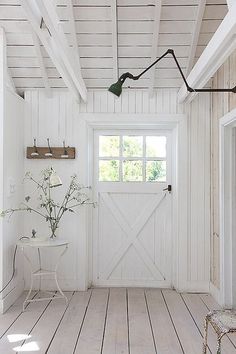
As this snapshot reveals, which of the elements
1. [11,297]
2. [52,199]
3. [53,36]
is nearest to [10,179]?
[52,199]

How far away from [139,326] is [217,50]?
2580 millimetres

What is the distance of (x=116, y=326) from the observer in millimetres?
4363

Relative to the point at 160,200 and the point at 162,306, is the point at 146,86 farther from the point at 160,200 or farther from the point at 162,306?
the point at 162,306

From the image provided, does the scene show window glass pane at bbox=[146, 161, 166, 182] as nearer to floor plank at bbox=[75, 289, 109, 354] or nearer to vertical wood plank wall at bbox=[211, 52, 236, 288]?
vertical wood plank wall at bbox=[211, 52, 236, 288]

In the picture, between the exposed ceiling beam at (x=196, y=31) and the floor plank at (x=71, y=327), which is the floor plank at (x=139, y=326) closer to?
the floor plank at (x=71, y=327)

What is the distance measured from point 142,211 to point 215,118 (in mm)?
1539

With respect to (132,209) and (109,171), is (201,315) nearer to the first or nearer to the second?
(132,209)

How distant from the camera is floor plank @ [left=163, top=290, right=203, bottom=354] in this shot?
3.83 metres

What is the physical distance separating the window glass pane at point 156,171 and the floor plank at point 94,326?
1.59m

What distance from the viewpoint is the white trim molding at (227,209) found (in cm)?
500

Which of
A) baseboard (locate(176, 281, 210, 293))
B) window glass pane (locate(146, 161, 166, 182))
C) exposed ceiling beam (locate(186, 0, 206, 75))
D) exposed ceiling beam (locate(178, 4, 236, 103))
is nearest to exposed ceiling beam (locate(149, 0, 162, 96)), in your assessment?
exposed ceiling beam (locate(186, 0, 206, 75))

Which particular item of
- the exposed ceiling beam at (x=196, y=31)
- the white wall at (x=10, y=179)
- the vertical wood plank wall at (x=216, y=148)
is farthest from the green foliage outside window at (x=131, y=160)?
the exposed ceiling beam at (x=196, y=31)

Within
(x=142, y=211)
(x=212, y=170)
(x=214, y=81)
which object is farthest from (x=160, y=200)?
(x=214, y=81)

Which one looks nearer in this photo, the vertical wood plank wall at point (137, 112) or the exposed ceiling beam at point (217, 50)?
the exposed ceiling beam at point (217, 50)
